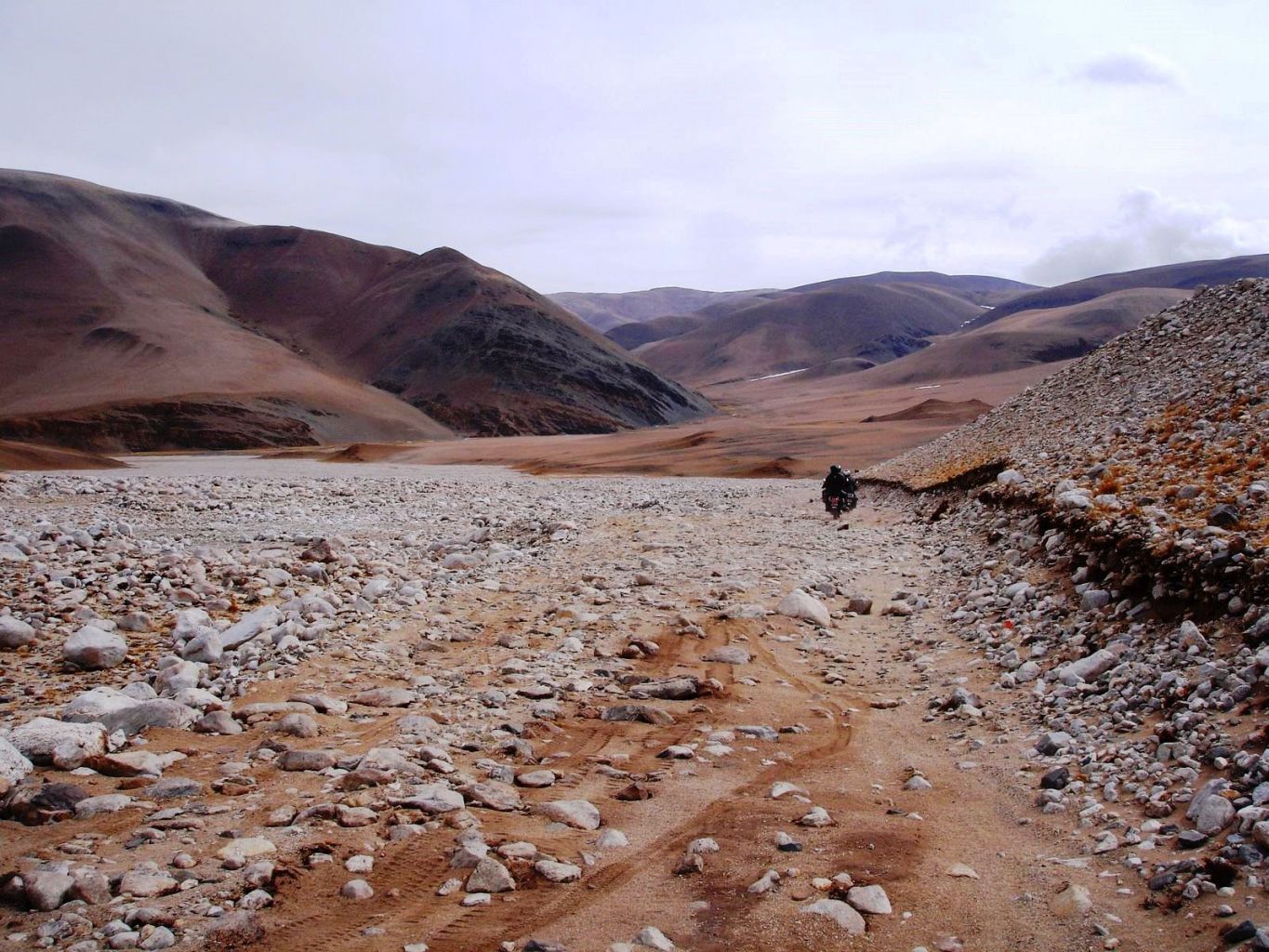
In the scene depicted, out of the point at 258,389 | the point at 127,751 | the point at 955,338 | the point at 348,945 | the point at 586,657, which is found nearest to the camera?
the point at 348,945

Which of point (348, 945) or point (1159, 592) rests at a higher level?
point (1159, 592)

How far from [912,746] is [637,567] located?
5634 millimetres

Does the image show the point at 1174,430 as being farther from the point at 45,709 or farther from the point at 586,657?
the point at 45,709

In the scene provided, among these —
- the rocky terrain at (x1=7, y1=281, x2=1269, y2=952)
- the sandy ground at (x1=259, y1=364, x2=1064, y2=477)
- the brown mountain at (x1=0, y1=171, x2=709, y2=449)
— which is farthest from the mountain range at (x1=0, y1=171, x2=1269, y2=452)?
the rocky terrain at (x1=7, y1=281, x2=1269, y2=952)

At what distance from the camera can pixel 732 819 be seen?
4375 millimetres

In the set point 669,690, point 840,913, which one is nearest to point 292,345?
point 669,690

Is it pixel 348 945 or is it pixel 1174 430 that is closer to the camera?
pixel 348 945

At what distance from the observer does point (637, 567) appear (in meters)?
10.9

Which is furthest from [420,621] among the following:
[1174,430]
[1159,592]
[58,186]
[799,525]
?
[58,186]

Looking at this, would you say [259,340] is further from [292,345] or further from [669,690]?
[669,690]

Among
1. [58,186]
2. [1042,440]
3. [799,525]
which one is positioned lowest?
[799,525]

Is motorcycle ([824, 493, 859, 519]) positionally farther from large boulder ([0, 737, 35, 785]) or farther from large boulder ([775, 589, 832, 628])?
large boulder ([0, 737, 35, 785])

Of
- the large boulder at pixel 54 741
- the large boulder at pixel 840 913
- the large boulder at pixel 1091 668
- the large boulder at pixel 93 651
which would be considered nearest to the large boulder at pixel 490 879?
the large boulder at pixel 840 913

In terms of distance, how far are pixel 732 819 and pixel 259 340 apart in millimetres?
113456
